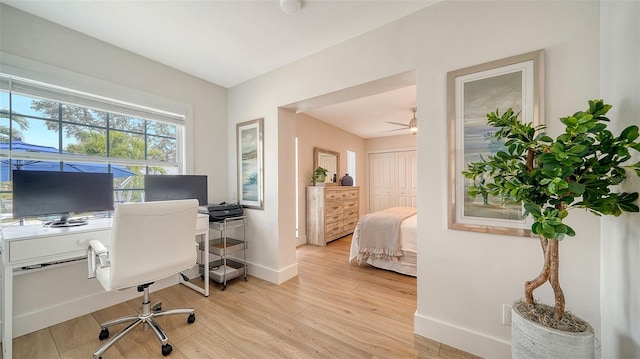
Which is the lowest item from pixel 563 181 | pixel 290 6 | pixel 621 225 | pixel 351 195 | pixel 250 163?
pixel 351 195

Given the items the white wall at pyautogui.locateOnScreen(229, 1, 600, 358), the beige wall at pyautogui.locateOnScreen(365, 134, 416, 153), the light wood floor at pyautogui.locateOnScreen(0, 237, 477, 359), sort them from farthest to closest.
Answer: the beige wall at pyautogui.locateOnScreen(365, 134, 416, 153) < the light wood floor at pyautogui.locateOnScreen(0, 237, 477, 359) < the white wall at pyautogui.locateOnScreen(229, 1, 600, 358)

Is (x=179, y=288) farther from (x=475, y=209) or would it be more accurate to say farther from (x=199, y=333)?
(x=475, y=209)

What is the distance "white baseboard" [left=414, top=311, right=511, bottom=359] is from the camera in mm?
1466

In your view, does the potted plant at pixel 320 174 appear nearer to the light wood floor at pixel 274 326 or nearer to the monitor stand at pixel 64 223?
the light wood floor at pixel 274 326

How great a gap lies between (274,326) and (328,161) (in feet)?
11.7

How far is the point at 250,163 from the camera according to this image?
117 inches

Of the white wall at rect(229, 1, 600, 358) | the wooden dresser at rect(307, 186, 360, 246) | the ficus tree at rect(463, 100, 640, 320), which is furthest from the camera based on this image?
the wooden dresser at rect(307, 186, 360, 246)

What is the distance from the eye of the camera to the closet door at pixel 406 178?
5832 millimetres

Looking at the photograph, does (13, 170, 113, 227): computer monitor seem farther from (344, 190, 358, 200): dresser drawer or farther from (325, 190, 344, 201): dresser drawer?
(344, 190, 358, 200): dresser drawer

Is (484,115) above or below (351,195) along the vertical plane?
above

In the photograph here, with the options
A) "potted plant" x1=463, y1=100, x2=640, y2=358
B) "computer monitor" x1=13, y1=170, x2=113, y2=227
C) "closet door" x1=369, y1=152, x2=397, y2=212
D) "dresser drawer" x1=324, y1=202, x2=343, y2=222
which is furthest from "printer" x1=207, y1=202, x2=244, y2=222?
"closet door" x1=369, y1=152, x2=397, y2=212

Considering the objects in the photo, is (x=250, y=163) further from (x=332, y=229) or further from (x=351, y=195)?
(x=351, y=195)

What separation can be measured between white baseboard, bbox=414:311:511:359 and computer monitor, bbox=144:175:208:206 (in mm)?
2487

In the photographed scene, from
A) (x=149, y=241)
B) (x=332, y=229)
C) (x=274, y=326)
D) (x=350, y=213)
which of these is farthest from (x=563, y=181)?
(x=350, y=213)
